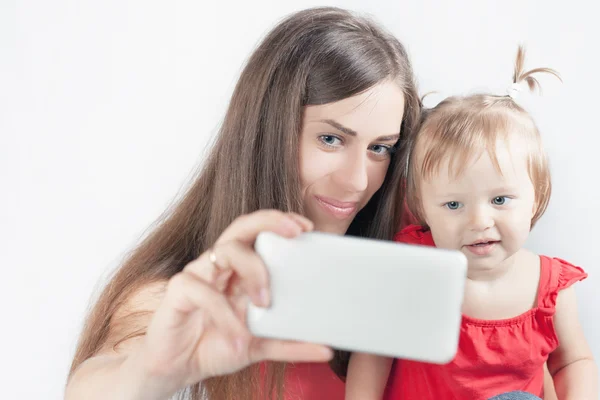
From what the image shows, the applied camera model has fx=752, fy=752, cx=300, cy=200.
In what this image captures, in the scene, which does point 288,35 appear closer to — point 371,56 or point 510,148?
point 371,56

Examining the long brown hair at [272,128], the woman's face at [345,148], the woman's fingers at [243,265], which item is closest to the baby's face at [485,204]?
the woman's face at [345,148]

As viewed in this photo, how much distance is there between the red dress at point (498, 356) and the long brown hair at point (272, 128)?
38cm

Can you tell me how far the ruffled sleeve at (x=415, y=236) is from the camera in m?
1.97

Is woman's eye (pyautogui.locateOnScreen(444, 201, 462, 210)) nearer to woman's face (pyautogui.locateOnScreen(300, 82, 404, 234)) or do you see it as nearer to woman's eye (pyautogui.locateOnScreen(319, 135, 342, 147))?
woman's face (pyautogui.locateOnScreen(300, 82, 404, 234))

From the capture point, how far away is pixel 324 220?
194 centimetres

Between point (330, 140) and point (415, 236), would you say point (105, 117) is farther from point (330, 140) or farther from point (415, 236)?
point (415, 236)

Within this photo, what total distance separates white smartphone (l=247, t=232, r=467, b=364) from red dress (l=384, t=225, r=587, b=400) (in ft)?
2.35

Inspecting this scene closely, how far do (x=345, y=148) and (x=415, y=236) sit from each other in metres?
0.34

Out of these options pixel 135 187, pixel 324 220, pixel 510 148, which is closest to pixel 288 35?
pixel 324 220

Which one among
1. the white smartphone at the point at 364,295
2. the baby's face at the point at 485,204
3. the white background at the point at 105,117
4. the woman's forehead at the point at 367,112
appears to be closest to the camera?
the white smartphone at the point at 364,295

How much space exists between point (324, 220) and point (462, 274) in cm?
80

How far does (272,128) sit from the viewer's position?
189 centimetres

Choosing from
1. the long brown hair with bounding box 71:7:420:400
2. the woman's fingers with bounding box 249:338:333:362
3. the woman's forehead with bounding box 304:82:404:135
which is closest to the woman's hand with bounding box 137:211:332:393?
the woman's fingers with bounding box 249:338:333:362

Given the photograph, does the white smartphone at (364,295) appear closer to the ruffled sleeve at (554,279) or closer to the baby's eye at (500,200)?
the baby's eye at (500,200)
